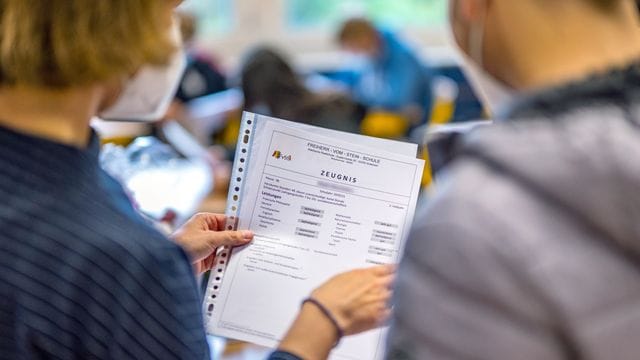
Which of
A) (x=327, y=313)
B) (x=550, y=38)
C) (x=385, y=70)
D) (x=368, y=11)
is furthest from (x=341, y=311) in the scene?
(x=368, y=11)

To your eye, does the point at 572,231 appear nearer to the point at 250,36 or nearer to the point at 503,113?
the point at 503,113

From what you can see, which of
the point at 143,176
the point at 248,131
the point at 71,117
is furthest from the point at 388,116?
the point at 71,117

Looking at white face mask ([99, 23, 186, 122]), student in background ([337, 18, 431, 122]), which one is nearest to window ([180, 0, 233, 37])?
student in background ([337, 18, 431, 122])

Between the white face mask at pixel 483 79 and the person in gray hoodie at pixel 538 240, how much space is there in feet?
0.23

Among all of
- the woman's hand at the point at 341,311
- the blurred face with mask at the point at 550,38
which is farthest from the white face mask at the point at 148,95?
the blurred face with mask at the point at 550,38

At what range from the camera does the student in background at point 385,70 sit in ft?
19.9

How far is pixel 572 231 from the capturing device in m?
0.79

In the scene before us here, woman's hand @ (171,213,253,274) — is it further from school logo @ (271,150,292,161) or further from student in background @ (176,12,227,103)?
student in background @ (176,12,227,103)

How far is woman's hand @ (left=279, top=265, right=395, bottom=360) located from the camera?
3.84 ft

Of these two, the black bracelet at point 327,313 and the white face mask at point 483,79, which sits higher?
the white face mask at point 483,79

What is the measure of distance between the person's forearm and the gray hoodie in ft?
1.18

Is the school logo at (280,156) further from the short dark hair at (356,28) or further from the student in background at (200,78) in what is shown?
the short dark hair at (356,28)

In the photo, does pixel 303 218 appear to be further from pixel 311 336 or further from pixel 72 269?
pixel 72 269

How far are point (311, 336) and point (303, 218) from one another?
30 cm
